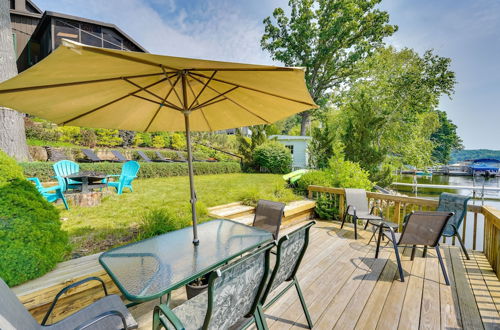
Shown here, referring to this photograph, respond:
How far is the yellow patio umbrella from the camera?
132 cm

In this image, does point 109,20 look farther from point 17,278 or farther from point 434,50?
point 434,50

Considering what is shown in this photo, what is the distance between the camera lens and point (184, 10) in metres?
13.3

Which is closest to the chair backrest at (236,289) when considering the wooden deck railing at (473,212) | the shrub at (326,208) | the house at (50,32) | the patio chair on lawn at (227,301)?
the patio chair on lawn at (227,301)

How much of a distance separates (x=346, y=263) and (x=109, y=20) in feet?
66.0

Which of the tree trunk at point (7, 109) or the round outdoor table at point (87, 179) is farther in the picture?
the round outdoor table at point (87, 179)

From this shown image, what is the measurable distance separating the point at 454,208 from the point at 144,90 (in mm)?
4759

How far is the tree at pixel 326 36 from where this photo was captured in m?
15.8

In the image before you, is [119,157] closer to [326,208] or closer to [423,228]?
[326,208]

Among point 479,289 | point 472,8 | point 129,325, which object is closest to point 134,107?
point 129,325

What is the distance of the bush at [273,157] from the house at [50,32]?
12849 mm

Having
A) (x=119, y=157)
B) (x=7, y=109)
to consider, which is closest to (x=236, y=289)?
(x=7, y=109)

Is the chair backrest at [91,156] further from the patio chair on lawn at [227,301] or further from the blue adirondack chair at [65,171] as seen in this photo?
the patio chair on lawn at [227,301]

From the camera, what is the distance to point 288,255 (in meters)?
1.81

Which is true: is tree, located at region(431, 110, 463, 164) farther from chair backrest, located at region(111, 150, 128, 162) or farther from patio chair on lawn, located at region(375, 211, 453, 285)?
chair backrest, located at region(111, 150, 128, 162)
